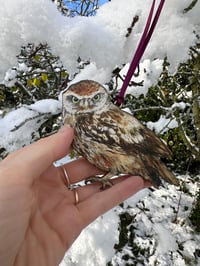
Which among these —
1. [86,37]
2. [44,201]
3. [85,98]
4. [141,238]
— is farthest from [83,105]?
[141,238]

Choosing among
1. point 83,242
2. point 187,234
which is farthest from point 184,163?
point 83,242

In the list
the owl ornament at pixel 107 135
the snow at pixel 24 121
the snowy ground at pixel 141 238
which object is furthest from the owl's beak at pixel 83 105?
the snowy ground at pixel 141 238

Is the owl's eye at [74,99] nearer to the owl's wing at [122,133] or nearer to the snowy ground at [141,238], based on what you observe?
the owl's wing at [122,133]

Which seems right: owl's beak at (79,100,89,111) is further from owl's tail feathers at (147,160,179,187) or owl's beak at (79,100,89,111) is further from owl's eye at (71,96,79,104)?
owl's tail feathers at (147,160,179,187)

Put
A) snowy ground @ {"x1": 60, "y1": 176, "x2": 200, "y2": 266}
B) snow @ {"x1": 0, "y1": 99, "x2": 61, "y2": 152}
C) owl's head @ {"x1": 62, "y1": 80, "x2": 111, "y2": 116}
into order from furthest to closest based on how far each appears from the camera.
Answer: snowy ground @ {"x1": 60, "y1": 176, "x2": 200, "y2": 266} < snow @ {"x1": 0, "y1": 99, "x2": 61, "y2": 152} < owl's head @ {"x1": 62, "y1": 80, "x2": 111, "y2": 116}

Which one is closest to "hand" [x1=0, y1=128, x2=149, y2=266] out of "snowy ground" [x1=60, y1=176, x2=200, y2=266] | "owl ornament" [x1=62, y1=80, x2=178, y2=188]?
"owl ornament" [x1=62, y1=80, x2=178, y2=188]
